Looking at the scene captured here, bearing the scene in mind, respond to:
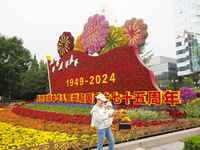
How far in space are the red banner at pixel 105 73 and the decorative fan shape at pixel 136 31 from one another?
16126 mm

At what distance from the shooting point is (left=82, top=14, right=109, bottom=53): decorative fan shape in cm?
3306

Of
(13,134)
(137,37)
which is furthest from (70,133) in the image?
(137,37)

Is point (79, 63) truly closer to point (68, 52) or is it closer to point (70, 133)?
point (68, 52)

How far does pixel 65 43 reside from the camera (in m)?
25.6

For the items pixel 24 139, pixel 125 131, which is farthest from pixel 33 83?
pixel 125 131

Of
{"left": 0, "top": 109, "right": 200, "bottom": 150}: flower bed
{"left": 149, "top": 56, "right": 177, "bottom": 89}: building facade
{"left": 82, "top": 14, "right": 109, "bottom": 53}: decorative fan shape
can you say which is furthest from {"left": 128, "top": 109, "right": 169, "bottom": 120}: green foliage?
{"left": 149, "top": 56, "right": 177, "bottom": 89}: building facade

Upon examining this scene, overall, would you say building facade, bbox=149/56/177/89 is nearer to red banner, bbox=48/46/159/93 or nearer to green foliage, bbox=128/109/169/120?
red banner, bbox=48/46/159/93

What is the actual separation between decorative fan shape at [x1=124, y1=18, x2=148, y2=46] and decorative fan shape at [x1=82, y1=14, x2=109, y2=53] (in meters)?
5.90

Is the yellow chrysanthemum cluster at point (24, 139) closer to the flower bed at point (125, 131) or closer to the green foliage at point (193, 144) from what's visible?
the flower bed at point (125, 131)

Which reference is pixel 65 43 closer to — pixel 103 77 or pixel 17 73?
pixel 103 77

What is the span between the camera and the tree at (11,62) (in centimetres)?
4041

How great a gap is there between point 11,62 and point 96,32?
40.1 ft

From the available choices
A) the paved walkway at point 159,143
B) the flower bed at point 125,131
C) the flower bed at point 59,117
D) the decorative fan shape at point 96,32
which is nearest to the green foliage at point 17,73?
the decorative fan shape at point 96,32

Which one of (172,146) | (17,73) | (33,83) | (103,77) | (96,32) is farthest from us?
(33,83)
